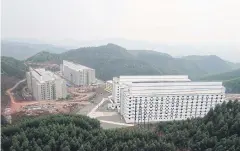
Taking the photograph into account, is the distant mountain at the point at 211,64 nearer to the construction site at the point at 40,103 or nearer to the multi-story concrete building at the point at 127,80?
the multi-story concrete building at the point at 127,80

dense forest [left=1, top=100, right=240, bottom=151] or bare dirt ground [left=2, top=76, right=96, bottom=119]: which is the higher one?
dense forest [left=1, top=100, right=240, bottom=151]

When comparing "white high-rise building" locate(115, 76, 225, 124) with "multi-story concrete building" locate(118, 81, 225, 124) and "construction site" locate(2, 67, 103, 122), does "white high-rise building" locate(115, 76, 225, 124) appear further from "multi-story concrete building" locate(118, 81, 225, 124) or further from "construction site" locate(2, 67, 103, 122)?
"construction site" locate(2, 67, 103, 122)

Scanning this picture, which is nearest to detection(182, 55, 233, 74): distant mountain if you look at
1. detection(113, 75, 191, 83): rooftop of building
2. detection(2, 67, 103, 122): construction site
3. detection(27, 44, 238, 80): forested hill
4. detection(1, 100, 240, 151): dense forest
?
detection(27, 44, 238, 80): forested hill

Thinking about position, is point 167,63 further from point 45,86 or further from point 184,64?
point 45,86

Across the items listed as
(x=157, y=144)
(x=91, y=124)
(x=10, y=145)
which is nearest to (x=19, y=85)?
(x=91, y=124)

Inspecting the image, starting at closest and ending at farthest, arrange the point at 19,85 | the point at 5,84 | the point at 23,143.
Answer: the point at 23,143 → the point at 5,84 → the point at 19,85

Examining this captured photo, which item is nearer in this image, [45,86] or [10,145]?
[10,145]
